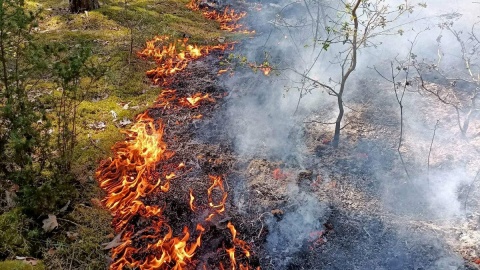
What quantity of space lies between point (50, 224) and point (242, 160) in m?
2.59

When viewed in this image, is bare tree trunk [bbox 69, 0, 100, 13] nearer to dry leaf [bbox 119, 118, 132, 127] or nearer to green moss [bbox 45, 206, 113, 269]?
dry leaf [bbox 119, 118, 132, 127]

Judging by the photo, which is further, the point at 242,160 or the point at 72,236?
the point at 242,160

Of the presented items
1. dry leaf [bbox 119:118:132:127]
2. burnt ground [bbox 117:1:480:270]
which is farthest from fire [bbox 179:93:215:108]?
dry leaf [bbox 119:118:132:127]

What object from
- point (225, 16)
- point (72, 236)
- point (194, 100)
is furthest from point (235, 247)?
point (225, 16)

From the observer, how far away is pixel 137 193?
461 centimetres

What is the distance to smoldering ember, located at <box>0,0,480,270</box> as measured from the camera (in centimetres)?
387

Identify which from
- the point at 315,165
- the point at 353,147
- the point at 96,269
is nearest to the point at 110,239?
the point at 96,269

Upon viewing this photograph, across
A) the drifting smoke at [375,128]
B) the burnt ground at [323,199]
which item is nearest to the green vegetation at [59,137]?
the burnt ground at [323,199]

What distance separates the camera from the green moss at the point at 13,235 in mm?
3619

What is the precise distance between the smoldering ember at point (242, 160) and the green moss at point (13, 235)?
1cm

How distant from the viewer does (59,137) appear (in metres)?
4.38

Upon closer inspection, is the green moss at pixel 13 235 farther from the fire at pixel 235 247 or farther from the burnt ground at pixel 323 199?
the fire at pixel 235 247

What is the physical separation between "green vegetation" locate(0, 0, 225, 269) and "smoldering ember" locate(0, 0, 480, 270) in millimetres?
23

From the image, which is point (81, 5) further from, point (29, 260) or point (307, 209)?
point (307, 209)
